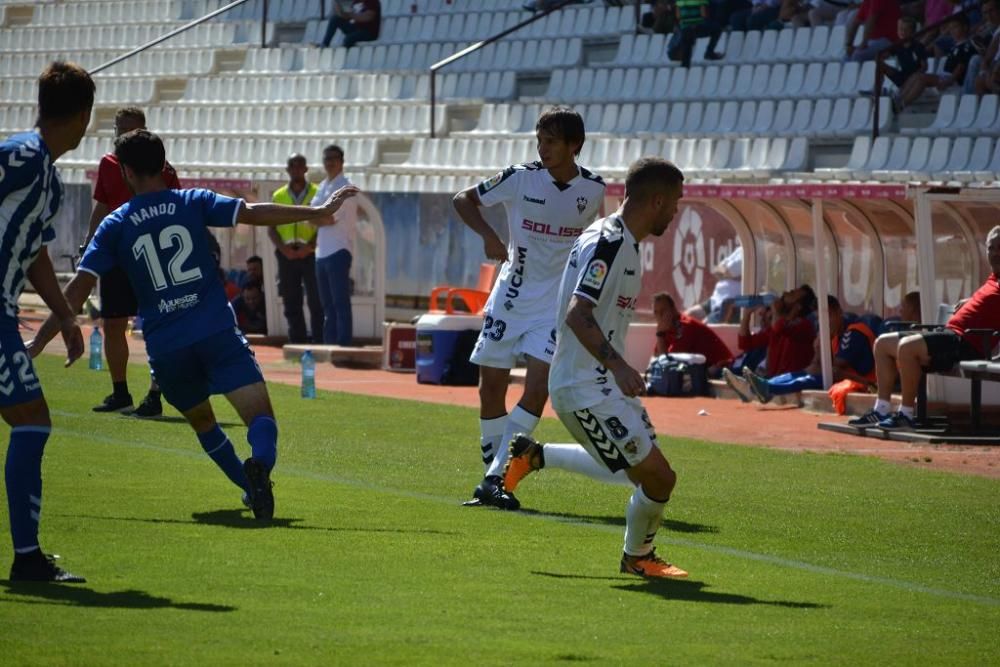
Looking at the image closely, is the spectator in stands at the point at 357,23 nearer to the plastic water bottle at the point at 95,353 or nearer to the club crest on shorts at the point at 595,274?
→ the plastic water bottle at the point at 95,353

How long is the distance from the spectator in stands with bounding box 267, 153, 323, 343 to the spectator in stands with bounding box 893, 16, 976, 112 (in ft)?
24.0

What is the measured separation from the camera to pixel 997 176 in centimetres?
1844

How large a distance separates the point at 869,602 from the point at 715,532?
6.45 feet

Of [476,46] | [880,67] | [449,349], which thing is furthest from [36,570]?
[476,46]

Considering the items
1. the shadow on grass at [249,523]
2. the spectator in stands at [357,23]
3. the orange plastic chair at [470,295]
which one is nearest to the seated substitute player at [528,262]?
the shadow on grass at [249,523]

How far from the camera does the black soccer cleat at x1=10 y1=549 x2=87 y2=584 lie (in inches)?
261

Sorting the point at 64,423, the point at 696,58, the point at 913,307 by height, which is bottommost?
the point at 64,423

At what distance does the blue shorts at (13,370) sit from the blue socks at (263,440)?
5.68ft

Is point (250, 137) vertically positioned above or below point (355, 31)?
below

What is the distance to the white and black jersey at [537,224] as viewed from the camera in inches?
378

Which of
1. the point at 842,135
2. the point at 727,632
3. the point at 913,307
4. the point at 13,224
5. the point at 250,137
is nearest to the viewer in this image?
the point at 727,632

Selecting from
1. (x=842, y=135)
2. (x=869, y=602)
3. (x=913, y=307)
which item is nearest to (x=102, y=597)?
(x=869, y=602)

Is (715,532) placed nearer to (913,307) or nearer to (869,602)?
(869,602)

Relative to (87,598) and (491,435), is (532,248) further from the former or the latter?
(87,598)
